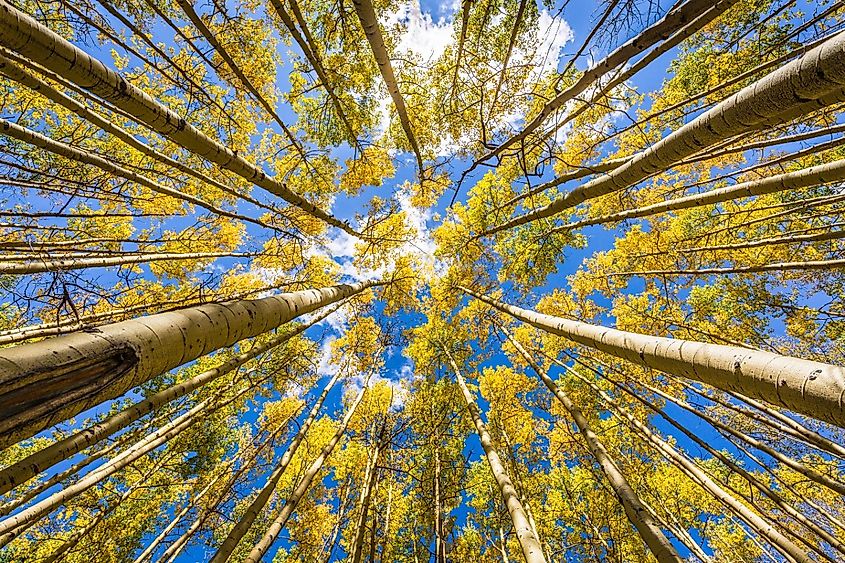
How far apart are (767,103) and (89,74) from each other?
4.51 metres

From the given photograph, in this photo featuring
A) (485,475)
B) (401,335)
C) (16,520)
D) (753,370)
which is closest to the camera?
(753,370)

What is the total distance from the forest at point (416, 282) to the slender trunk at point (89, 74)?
0.02 meters

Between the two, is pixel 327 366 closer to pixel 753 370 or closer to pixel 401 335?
pixel 401 335

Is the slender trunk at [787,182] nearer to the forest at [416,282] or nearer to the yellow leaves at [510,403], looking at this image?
the forest at [416,282]

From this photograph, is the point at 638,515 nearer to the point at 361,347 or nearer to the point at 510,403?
the point at 510,403

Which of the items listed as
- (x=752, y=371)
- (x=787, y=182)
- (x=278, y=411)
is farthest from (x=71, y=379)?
(x=278, y=411)

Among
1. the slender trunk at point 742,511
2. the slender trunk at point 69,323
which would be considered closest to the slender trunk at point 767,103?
the slender trunk at point 69,323

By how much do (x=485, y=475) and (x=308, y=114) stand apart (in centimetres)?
1172

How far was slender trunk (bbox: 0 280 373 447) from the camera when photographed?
984 mm

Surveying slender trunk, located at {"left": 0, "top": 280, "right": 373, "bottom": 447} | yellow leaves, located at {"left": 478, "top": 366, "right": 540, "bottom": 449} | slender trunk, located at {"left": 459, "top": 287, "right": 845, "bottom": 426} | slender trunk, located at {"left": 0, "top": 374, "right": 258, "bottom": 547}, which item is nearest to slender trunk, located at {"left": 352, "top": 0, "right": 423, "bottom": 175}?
slender trunk, located at {"left": 0, "top": 280, "right": 373, "bottom": 447}

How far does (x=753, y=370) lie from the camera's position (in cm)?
157

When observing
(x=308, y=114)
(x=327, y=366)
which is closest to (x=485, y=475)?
(x=327, y=366)

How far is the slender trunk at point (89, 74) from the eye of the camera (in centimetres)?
214

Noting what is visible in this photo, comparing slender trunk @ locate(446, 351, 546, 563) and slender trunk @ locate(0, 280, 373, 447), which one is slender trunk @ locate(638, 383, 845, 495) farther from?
slender trunk @ locate(0, 280, 373, 447)
